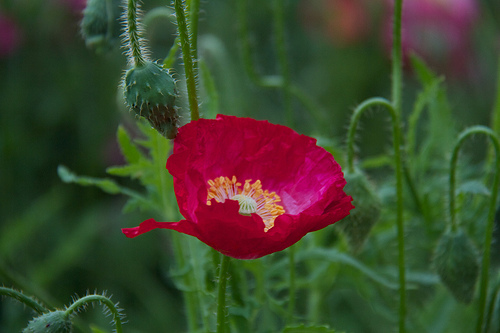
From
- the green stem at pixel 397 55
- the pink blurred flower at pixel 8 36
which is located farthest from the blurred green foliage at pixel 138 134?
the green stem at pixel 397 55

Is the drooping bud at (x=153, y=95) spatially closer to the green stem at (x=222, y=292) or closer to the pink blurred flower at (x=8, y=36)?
the green stem at (x=222, y=292)

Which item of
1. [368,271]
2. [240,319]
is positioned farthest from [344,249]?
[240,319]

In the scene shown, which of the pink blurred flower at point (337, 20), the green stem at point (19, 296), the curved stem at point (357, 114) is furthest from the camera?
the pink blurred flower at point (337, 20)

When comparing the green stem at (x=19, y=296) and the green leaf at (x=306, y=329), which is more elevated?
the green stem at (x=19, y=296)

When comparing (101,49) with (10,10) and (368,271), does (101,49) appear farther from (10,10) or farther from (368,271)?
(10,10)

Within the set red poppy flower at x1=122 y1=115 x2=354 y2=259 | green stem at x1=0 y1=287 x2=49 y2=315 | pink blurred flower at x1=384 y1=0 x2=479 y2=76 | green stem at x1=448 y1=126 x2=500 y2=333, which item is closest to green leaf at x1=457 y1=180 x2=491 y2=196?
green stem at x1=448 y1=126 x2=500 y2=333

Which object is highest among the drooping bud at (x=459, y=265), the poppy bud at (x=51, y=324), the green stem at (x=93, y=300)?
the drooping bud at (x=459, y=265)

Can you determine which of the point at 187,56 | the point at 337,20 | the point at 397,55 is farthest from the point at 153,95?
the point at 337,20

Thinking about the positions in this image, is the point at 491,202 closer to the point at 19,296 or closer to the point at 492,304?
the point at 492,304
